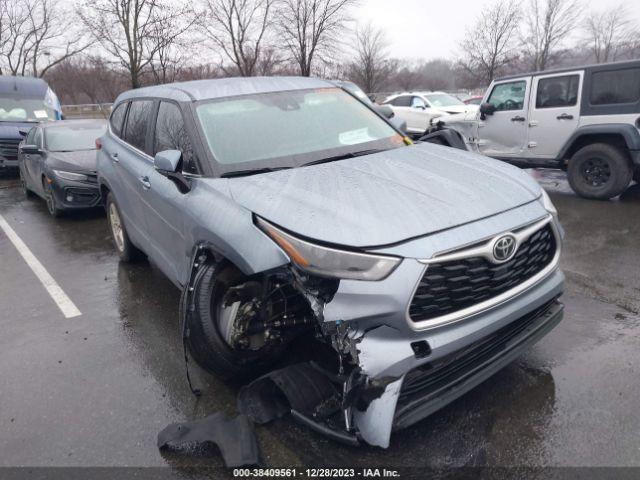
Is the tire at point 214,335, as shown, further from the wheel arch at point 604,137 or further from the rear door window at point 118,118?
the wheel arch at point 604,137

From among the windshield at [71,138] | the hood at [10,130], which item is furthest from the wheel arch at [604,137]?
the hood at [10,130]

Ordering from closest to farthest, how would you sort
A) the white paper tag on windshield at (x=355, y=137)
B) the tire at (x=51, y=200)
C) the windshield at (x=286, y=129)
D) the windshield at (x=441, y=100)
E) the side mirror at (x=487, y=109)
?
the windshield at (x=286, y=129), the white paper tag on windshield at (x=355, y=137), the tire at (x=51, y=200), the side mirror at (x=487, y=109), the windshield at (x=441, y=100)

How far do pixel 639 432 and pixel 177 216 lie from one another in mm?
2995

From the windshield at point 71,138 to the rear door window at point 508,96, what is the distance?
7021mm

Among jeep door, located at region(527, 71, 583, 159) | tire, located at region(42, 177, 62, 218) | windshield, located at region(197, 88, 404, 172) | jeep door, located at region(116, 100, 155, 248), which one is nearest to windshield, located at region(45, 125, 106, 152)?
tire, located at region(42, 177, 62, 218)

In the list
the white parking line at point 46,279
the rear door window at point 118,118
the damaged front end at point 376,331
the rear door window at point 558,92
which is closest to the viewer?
the damaged front end at point 376,331

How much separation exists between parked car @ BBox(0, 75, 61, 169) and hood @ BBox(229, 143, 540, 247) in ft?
39.7

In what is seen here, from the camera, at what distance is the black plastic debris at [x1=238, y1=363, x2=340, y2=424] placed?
2.39 metres

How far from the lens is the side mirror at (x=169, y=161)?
3.04 meters

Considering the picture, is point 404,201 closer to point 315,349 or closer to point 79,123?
point 315,349

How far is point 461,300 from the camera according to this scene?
7.43 feet

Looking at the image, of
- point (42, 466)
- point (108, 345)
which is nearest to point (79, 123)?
point (108, 345)

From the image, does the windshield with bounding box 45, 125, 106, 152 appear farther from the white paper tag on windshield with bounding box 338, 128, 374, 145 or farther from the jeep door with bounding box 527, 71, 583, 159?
the jeep door with bounding box 527, 71, 583, 159

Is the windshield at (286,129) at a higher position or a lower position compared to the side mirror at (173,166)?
higher
